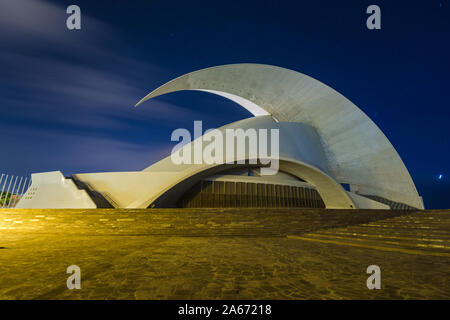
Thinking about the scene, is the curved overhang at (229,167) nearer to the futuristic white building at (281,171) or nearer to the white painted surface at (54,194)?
the futuristic white building at (281,171)

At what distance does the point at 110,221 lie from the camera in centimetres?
772

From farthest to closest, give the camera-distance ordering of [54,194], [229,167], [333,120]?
1. [333,120]
2. [229,167]
3. [54,194]

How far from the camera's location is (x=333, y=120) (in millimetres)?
18172

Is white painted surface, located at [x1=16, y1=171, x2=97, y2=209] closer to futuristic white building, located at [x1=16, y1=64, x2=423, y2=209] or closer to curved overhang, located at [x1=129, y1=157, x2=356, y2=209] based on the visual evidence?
futuristic white building, located at [x1=16, y1=64, x2=423, y2=209]

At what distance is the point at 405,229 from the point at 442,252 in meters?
2.00

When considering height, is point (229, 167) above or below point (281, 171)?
above

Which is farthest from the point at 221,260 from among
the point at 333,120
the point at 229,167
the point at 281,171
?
the point at 333,120

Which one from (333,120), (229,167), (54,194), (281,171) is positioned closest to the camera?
(54,194)

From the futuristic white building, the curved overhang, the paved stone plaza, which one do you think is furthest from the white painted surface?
the paved stone plaza

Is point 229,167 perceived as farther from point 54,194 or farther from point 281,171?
point 54,194

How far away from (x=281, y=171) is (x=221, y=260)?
1276cm

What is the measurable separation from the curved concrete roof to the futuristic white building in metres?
0.07

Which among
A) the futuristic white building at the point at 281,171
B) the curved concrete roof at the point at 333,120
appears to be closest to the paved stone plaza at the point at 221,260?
the futuristic white building at the point at 281,171

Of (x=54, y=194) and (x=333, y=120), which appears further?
(x=333, y=120)
